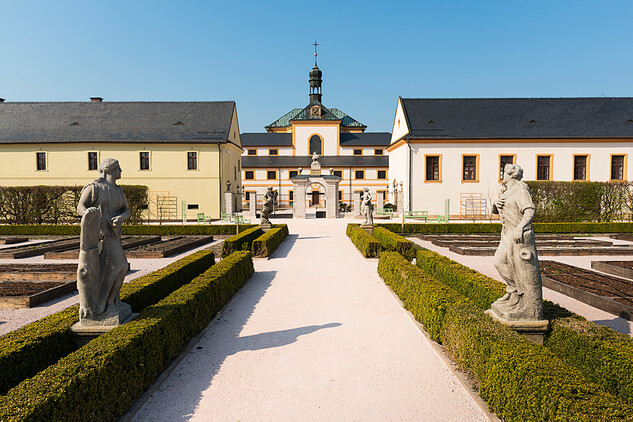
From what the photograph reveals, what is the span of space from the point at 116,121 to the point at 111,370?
33.8 meters

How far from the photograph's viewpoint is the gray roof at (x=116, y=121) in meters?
30.5

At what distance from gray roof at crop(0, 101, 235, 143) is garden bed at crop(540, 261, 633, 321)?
2655 cm

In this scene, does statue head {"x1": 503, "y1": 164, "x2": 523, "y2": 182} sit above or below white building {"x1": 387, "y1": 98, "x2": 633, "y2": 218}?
below

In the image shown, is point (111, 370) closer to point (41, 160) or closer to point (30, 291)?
point (30, 291)

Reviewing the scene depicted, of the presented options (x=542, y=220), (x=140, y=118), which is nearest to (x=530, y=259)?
(x=542, y=220)

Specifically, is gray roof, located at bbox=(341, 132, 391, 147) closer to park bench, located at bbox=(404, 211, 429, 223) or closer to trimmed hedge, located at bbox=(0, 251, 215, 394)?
park bench, located at bbox=(404, 211, 429, 223)

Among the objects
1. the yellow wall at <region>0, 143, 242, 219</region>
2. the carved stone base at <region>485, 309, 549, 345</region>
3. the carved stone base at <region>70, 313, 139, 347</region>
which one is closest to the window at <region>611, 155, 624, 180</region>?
the yellow wall at <region>0, 143, 242, 219</region>

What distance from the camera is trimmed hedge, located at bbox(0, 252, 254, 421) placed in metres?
2.99

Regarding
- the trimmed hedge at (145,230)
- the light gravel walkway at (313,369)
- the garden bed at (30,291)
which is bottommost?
the light gravel walkway at (313,369)

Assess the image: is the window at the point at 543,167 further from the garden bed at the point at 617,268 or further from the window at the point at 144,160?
the window at the point at 144,160

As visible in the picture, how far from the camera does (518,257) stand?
462 centimetres

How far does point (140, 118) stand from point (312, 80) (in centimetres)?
3729

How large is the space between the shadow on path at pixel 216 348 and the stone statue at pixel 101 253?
115 cm

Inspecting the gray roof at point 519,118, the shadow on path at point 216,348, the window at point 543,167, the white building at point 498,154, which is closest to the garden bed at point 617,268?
the shadow on path at point 216,348
